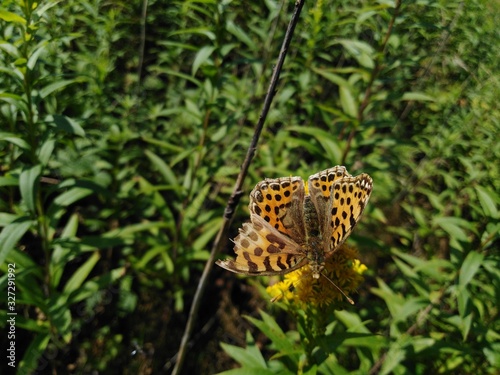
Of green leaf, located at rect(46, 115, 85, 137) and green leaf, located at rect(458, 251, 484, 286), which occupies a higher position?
green leaf, located at rect(46, 115, 85, 137)

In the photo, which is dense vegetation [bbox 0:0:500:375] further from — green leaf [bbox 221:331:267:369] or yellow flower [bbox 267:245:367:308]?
yellow flower [bbox 267:245:367:308]

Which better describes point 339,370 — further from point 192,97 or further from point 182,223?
point 192,97

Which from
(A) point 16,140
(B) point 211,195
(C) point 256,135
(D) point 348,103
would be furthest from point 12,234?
(D) point 348,103

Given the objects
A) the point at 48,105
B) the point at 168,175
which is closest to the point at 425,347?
the point at 168,175

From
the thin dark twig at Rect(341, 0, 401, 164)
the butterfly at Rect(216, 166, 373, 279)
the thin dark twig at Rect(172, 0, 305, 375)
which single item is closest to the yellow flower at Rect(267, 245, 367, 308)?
the butterfly at Rect(216, 166, 373, 279)

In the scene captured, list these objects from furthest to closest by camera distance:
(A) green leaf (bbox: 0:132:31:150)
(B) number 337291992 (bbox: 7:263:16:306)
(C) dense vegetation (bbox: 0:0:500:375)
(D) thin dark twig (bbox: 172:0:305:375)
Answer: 1. (C) dense vegetation (bbox: 0:0:500:375)
2. (B) number 337291992 (bbox: 7:263:16:306)
3. (A) green leaf (bbox: 0:132:31:150)
4. (D) thin dark twig (bbox: 172:0:305:375)

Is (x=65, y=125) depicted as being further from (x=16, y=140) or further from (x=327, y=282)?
(x=327, y=282)

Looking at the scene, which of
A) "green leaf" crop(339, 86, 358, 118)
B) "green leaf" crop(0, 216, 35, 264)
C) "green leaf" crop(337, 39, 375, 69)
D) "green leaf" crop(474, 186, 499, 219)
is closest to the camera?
"green leaf" crop(0, 216, 35, 264)

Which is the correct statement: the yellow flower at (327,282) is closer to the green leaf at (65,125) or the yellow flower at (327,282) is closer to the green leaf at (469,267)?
the green leaf at (469,267)
